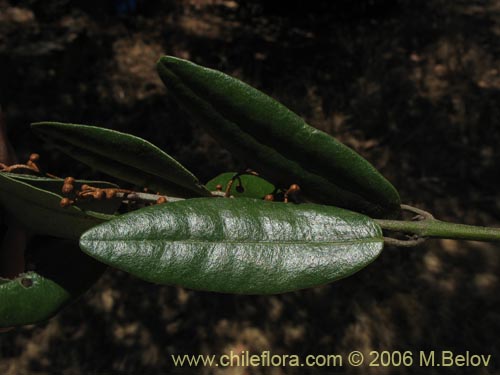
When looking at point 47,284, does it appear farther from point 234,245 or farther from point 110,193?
point 234,245

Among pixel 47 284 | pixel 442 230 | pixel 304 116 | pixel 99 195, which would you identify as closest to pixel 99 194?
pixel 99 195

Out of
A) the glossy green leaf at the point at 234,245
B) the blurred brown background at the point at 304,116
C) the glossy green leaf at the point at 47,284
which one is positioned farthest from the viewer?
the blurred brown background at the point at 304,116

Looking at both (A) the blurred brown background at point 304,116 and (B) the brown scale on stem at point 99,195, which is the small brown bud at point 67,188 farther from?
(A) the blurred brown background at point 304,116

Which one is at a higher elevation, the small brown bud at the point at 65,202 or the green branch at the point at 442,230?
the green branch at the point at 442,230

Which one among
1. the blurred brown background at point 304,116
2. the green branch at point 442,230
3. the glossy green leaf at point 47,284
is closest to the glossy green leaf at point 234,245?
the green branch at point 442,230

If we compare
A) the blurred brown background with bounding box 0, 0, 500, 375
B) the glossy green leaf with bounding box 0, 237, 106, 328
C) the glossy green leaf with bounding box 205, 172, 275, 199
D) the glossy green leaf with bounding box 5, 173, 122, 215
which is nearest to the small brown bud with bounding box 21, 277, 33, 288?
the glossy green leaf with bounding box 0, 237, 106, 328

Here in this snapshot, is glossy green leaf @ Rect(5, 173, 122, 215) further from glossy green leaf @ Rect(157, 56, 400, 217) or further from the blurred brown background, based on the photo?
the blurred brown background
